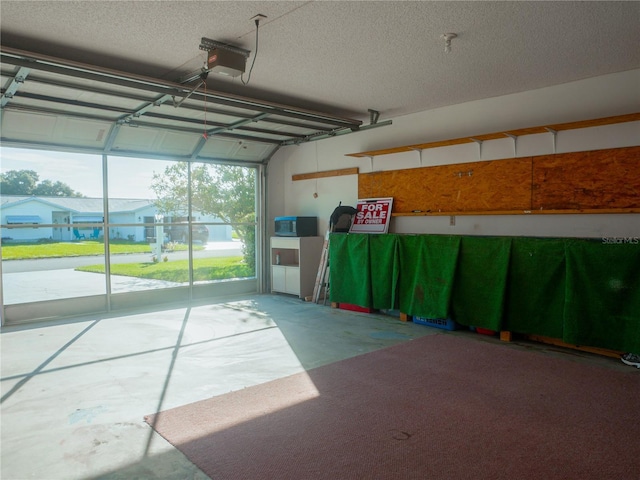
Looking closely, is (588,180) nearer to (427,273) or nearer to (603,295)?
(603,295)

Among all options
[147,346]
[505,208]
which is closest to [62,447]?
[147,346]

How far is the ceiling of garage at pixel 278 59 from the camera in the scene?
11.0ft

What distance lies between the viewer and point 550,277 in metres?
4.66

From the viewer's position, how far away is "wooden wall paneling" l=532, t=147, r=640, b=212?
4.57 m

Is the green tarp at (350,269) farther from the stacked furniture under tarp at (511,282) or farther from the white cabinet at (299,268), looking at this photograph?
the white cabinet at (299,268)

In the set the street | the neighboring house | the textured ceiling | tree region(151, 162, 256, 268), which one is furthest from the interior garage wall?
the neighboring house

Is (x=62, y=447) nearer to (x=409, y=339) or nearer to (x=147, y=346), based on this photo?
(x=147, y=346)

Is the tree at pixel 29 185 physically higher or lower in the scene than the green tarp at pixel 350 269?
higher

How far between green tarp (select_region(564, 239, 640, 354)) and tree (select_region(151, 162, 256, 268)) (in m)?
5.56

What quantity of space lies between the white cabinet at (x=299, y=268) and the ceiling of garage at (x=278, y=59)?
2.07 meters

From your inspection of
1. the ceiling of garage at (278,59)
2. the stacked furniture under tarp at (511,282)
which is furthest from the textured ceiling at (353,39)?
the stacked furniture under tarp at (511,282)

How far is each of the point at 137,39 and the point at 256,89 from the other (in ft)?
5.86

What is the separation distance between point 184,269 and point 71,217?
197 centimetres

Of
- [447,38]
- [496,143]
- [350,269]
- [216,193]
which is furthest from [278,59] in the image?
[216,193]
